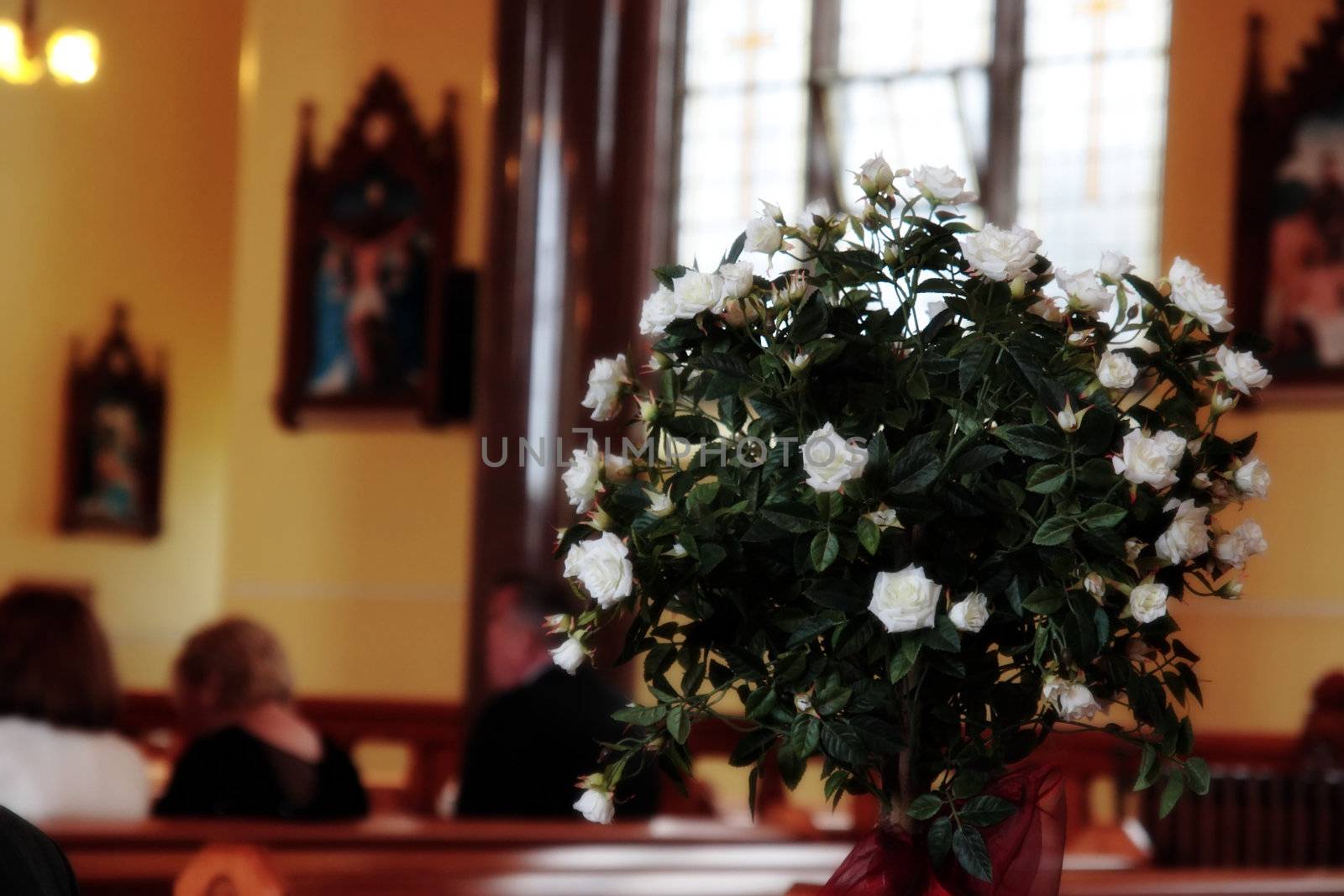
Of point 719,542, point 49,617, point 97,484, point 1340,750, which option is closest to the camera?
point 719,542

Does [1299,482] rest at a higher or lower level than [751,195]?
lower

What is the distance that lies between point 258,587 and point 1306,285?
563 centimetres

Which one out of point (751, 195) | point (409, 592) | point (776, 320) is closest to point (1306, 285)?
point (751, 195)

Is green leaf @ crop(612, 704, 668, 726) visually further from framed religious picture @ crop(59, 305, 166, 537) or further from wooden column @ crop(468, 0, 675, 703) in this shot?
framed religious picture @ crop(59, 305, 166, 537)

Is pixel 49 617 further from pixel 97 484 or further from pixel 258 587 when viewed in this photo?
pixel 97 484

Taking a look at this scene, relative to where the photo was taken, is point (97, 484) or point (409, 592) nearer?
point (409, 592)

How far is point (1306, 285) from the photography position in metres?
7.77

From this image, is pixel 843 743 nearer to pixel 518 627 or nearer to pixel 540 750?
pixel 540 750

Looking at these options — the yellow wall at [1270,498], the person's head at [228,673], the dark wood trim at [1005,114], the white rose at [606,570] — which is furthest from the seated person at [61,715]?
the dark wood trim at [1005,114]

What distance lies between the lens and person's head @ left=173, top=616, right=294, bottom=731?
436 centimetres

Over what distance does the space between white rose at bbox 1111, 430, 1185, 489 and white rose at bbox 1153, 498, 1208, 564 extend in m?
0.07

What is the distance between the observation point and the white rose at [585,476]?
1.73 meters

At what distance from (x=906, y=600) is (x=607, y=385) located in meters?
0.40

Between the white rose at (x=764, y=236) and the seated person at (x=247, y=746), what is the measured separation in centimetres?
275
